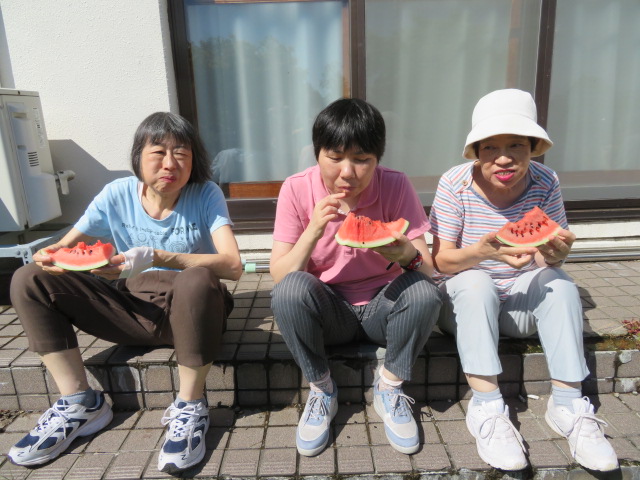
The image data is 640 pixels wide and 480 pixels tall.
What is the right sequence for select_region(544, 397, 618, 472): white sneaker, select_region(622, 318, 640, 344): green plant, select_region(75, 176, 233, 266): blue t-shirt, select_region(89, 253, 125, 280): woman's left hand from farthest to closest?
1. select_region(622, 318, 640, 344): green plant
2. select_region(75, 176, 233, 266): blue t-shirt
3. select_region(89, 253, 125, 280): woman's left hand
4. select_region(544, 397, 618, 472): white sneaker

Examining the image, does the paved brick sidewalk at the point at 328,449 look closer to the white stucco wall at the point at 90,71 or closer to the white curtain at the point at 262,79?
the white stucco wall at the point at 90,71

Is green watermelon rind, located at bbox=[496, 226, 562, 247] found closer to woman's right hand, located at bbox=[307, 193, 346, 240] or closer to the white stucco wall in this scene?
woman's right hand, located at bbox=[307, 193, 346, 240]

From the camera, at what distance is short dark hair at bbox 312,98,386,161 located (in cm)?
224

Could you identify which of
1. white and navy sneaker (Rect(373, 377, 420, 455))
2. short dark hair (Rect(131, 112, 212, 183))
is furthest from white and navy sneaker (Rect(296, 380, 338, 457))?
short dark hair (Rect(131, 112, 212, 183))

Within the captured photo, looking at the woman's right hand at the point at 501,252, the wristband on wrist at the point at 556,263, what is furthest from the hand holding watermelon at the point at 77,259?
the wristband on wrist at the point at 556,263

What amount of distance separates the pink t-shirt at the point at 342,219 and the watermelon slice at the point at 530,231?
0.44 m

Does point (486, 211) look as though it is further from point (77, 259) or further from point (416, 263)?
point (77, 259)

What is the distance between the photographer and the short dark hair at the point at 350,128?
2.24 metres

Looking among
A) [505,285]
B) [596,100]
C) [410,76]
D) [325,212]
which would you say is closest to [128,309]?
[325,212]

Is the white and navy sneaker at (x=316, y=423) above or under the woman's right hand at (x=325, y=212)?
under

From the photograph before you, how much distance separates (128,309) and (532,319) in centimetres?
232

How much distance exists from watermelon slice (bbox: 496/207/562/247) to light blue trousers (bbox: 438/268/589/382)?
1.00 ft

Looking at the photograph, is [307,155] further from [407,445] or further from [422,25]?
[407,445]

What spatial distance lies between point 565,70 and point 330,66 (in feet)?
7.85
